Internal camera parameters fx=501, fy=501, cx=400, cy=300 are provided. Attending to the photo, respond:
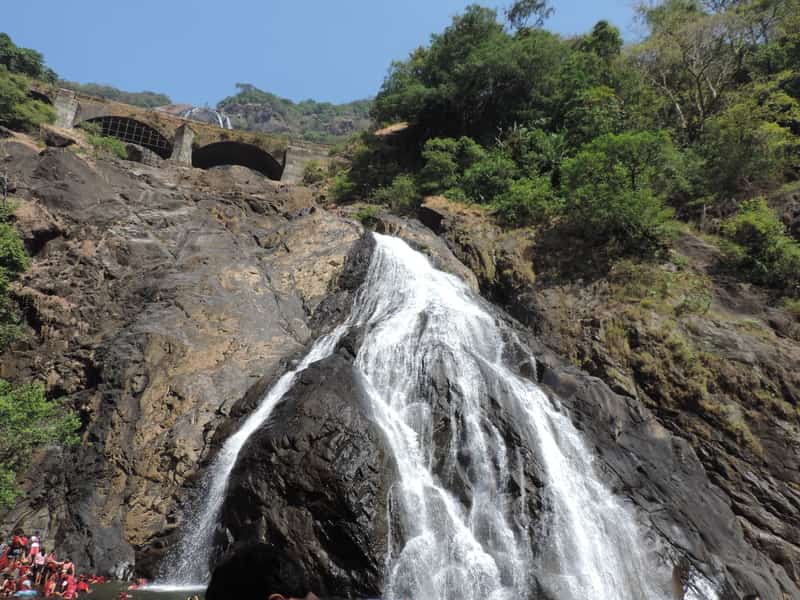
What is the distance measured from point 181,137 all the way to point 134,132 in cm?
346

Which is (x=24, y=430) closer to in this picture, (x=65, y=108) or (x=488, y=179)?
(x=488, y=179)

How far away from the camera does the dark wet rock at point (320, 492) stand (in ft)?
25.9

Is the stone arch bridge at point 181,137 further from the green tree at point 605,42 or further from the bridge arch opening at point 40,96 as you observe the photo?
the green tree at point 605,42

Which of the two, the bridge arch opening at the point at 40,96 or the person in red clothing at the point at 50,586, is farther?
the bridge arch opening at the point at 40,96

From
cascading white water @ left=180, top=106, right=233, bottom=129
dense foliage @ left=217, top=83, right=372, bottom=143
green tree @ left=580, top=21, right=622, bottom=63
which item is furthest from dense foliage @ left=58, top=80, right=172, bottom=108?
green tree @ left=580, top=21, right=622, bottom=63

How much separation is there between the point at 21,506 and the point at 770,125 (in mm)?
24232

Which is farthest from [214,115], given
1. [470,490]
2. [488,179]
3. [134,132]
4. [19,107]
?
[470,490]

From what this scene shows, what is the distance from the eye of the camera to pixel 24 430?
33.1 feet

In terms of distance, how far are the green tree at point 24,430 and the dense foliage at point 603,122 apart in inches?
632

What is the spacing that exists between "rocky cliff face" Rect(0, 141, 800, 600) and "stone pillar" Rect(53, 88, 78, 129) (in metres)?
12.0

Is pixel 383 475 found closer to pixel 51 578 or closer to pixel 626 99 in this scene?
pixel 51 578

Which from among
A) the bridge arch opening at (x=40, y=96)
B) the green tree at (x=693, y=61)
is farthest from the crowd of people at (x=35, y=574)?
the bridge arch opening at (x=40, y=96)

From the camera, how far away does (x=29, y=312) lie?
44.8ft

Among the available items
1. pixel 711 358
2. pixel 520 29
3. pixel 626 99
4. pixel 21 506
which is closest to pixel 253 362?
pixel 21 506
